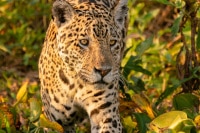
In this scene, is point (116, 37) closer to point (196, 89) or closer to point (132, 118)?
point (132, 118)

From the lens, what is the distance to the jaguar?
5414 mm

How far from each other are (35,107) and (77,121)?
0.42m

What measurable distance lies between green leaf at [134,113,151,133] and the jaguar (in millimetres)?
264

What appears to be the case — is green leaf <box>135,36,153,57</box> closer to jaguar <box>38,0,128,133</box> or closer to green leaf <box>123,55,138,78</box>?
green leaf <box>123,55,138,78</box>

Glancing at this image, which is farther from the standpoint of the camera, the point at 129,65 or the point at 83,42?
the point at 129,65

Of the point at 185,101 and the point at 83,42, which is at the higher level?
the point at 83,42

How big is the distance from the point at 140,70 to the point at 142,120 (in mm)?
955

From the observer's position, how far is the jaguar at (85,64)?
541 cm

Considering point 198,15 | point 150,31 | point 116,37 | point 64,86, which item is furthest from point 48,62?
point 150,31

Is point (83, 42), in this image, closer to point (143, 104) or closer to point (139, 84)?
point (143, 104)

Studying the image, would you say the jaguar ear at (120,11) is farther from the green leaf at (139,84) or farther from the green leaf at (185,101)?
the green leaf at (139,84)

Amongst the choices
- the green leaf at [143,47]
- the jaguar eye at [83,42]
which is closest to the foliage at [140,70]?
the green leaf at [143,47]

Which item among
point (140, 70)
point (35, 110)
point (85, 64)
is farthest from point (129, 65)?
point (85, 64)

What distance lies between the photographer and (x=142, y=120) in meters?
5.98
